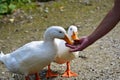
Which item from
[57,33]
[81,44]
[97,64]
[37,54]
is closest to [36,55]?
[37,54]

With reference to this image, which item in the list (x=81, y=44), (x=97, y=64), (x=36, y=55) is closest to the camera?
(x=81, y=44)

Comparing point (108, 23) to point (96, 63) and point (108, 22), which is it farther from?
point (96, 63)

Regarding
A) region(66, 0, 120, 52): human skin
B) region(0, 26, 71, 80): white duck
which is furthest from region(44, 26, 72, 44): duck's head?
region(66, 0, 120, 52): human skin

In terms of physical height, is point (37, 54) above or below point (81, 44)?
above

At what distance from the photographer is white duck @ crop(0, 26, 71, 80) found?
14.5ft

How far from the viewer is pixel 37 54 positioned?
4426 millimetres

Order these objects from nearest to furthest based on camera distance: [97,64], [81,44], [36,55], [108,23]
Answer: [108,23]
[81,44]
[36,55]
[97,64]

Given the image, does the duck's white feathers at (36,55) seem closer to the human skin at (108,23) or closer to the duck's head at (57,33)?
the duck's head at (57,33)

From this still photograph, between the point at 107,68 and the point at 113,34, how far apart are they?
1338mm

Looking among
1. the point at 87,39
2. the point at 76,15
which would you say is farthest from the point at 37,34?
the point at 87,39

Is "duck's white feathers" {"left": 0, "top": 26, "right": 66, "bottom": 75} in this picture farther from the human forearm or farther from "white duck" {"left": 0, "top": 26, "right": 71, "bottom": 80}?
the human forearm

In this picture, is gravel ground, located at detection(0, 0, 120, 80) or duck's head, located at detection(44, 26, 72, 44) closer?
duck's head, located at detection(44, 26, 72, 44)

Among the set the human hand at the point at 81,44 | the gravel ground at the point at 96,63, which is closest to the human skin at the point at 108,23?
the human hand at the point at 81,44

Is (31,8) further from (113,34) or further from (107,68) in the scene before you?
(107,68)
